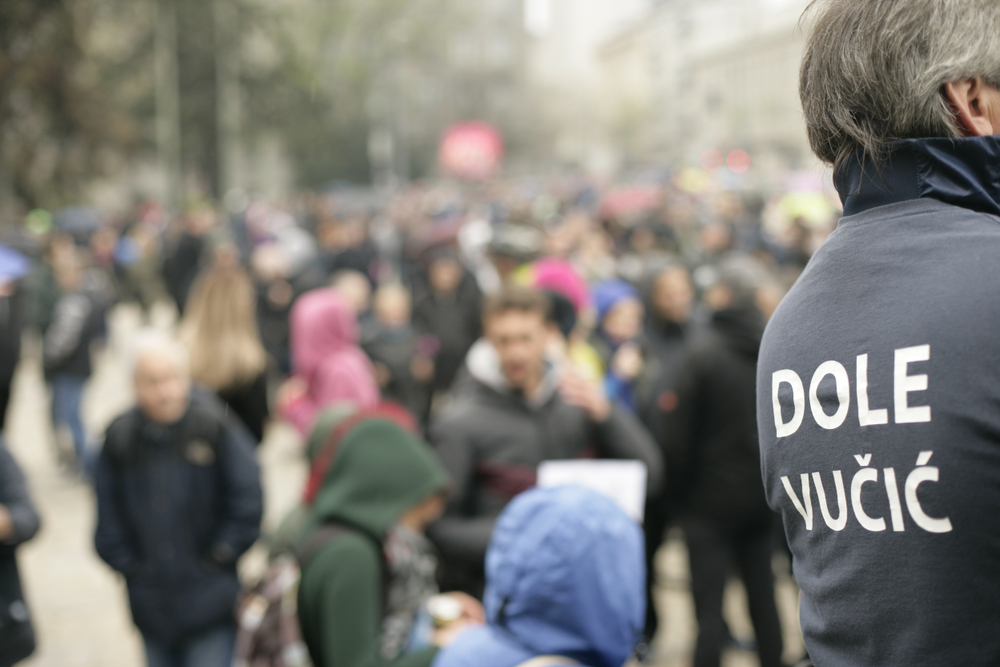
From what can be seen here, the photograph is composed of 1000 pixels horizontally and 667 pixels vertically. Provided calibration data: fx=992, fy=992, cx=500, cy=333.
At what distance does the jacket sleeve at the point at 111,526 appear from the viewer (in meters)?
3.89

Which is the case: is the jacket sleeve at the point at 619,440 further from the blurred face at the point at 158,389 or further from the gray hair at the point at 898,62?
the gray hair at the point at 898,62

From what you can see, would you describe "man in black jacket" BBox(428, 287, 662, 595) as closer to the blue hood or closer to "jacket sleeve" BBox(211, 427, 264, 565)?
"jacket sleeve" BBox(211, 427, 264, 565)

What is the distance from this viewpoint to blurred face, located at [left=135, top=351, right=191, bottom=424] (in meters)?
4.02

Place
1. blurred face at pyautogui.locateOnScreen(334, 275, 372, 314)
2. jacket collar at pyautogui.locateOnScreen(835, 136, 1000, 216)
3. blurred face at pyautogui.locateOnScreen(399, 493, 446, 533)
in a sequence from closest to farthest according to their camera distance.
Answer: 1. jacket collar at pyautogui.locateOnScreen(835, 136, 1000, 216)
2. blurred face at pyautogui.locateOnScreen(399, 493, 446, 533)
3. blurred face at pyautogui.locateOnScreen(334, 275, 372, 314)

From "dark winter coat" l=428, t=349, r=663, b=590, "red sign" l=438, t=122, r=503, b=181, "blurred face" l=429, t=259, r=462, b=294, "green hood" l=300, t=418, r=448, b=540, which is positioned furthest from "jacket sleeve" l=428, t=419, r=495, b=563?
"red sign" l=438, t=122, r=503, b=181

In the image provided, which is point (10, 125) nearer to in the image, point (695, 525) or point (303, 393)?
point (303, 393)

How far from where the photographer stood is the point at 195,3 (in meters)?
32.5

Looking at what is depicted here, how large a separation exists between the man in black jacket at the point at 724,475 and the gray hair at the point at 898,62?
3168 mm

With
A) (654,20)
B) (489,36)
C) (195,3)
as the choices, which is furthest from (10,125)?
(654,20)

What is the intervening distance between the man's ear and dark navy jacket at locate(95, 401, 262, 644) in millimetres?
3314

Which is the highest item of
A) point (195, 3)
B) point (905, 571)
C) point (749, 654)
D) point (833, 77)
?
point (195, 3)

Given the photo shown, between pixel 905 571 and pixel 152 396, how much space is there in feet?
11.0

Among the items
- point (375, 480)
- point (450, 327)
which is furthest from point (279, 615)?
point (450, 327)

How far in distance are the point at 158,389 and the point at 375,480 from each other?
4.49ft
